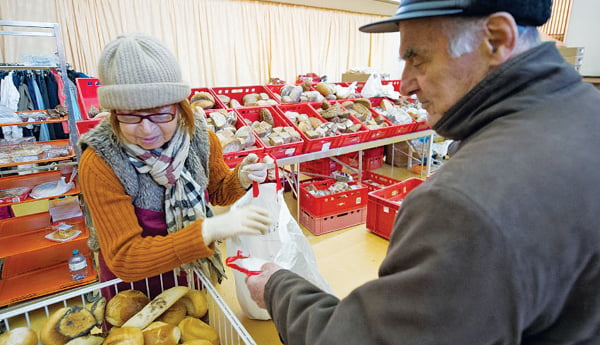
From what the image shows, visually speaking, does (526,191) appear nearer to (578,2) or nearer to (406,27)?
(406,27)

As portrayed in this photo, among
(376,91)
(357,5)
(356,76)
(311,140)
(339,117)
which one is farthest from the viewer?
(357,5)

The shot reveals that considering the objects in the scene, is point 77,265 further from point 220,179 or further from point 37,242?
Result: point 220,179

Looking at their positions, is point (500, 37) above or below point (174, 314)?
above

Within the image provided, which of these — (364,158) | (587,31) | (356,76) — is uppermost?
(587,31)

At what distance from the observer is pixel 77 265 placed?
2217 mm

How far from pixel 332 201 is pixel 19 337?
7.88 ft

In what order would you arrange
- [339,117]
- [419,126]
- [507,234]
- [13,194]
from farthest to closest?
[419,126] → [339,117] → [13,194] → [507,234]

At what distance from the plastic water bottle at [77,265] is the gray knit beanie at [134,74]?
69.8 inches

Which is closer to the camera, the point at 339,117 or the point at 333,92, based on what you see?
the point at 339,117

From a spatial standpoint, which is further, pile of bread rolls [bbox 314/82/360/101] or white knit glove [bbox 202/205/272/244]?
pile of bread rolls [bbox 314/82/360/101]

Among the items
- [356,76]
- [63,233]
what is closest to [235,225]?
[63,233]

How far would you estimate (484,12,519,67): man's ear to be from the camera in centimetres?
51

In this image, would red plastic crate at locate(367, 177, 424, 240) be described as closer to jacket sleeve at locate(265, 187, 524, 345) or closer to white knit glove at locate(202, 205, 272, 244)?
white knit glove at locate(202, 205, 272, 244)

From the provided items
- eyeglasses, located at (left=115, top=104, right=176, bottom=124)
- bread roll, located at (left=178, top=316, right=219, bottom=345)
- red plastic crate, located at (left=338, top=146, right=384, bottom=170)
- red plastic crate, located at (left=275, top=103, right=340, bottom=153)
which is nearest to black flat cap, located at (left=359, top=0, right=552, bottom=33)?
eyeglasses, located at (left=115, top=104, right=176, bottom=124)
